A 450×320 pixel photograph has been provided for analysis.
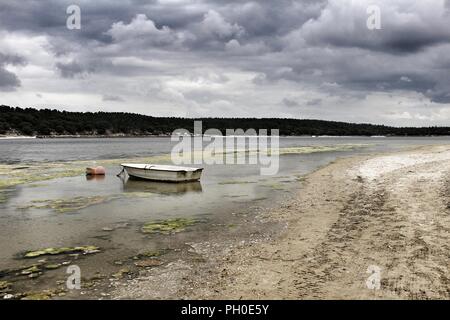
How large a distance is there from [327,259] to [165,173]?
21.2 m

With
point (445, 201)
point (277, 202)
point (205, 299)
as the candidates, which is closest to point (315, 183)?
point (277, 202)

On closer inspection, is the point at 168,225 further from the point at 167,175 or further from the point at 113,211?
the point at 167,175

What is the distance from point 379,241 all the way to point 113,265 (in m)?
7.86

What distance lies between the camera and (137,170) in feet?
108

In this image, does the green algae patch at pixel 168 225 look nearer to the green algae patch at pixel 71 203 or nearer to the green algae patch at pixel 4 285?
the green algae patch at pixel 71 203

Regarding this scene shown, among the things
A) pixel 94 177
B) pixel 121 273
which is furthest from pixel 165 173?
pixel 121 273

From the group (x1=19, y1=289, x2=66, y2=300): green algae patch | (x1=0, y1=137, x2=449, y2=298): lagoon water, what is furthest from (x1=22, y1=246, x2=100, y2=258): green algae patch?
(x1=19, y1=289, x2=66, y2=300): green algae patch

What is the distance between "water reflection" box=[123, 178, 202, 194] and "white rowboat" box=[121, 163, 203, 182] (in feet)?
1.17

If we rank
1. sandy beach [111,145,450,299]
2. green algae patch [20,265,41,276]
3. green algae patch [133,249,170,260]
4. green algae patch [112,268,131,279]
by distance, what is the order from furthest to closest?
green algae patch [133,249,170,260] < green algae patch [20,265,41,276] < green algae patch [112,268,131,279] < sandy beach [111,145,450,299]

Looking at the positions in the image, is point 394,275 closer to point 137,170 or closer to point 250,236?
point 250,236

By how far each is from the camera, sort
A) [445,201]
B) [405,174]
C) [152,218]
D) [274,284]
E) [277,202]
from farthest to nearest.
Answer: [405,174] < [277,202] < [152,218] < [445,201] < [274,284]

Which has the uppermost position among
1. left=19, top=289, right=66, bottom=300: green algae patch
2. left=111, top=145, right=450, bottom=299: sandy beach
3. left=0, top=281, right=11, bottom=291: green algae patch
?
left=111, top=145, right=450, bottom=299: sandy beach

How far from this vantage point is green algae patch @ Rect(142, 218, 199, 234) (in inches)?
634

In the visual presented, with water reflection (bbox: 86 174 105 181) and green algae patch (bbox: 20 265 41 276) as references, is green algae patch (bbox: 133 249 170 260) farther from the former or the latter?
water reflection (bbox: 86 174 105 181)
